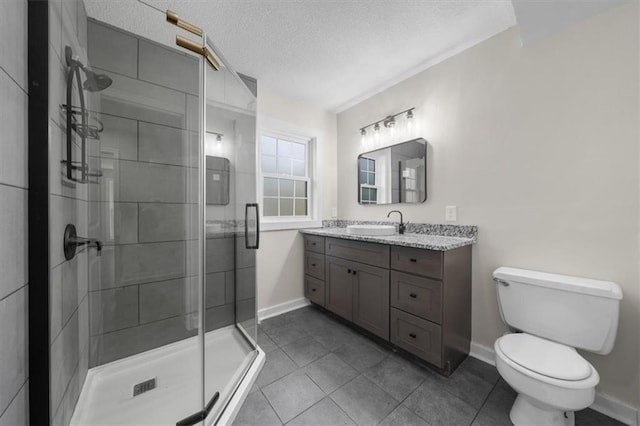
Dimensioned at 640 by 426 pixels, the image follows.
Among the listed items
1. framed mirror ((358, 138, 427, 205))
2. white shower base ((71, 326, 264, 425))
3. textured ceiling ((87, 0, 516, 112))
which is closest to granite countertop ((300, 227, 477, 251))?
framed mirror ((358, 138, 427, 205))

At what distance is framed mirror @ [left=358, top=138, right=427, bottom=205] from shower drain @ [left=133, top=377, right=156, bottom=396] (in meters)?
2.30

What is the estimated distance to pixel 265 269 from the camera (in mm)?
2537

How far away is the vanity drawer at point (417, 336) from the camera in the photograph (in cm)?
158

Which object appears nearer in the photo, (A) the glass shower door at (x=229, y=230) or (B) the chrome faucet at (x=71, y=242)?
(B) the chrome faucet at (x=71, y=242)

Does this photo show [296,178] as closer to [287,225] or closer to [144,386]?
[287,225]

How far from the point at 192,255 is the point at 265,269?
846mm

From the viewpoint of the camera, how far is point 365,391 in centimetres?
149

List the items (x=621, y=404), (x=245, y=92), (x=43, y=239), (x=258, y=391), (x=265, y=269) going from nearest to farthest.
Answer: (x=43, y=239), (x=621, y=404), (x=258, y=391), (x=245, y=92), (x=265, y=269)

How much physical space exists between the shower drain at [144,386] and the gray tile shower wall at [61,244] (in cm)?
26

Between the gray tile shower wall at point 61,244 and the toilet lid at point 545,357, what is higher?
the gray tile shower wall at point 61,244

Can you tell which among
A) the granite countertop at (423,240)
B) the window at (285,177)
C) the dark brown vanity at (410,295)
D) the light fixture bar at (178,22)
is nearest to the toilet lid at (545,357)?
the dark brown vanity at (410,295)

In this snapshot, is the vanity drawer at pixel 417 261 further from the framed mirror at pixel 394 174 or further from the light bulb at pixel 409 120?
the light bulb at pixel 409 120

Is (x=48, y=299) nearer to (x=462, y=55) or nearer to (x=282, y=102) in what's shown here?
(x=282, y=102)

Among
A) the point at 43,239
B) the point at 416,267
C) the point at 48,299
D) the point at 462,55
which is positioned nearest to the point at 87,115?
the point at 43,239
